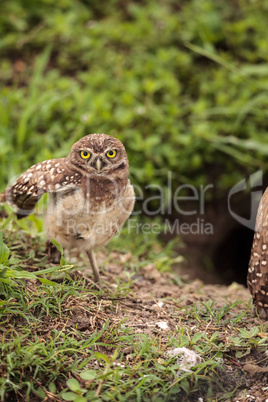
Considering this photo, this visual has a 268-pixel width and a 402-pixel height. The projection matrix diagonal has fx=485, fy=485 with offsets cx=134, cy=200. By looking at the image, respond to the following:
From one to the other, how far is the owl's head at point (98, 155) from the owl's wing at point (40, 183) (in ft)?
0.33

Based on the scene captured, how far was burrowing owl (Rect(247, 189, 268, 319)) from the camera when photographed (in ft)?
10.1

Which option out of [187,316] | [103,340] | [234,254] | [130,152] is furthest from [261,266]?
[234,254]

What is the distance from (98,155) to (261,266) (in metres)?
1.25

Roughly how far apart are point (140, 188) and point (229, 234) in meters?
1.42

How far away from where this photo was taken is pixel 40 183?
3.17 m

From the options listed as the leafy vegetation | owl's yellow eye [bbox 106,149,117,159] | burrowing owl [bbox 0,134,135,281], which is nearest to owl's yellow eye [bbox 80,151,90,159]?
burrowing owl [bbox 0,134,135,281]

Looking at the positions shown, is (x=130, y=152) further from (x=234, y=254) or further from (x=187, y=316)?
(x=187, y=316)

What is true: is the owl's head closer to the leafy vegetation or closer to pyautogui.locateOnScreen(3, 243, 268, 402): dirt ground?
the leafy vegetation

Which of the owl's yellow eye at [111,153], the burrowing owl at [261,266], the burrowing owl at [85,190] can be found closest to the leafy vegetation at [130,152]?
the burrowing owl at [261,266]

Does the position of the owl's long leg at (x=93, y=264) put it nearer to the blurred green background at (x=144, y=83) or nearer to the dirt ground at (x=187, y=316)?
the dirt ground at (x=187, y=316)

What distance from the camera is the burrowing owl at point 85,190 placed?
9.95 feet

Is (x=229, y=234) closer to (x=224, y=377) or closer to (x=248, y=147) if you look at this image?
(x=248, y=147)

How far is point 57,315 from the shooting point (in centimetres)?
295

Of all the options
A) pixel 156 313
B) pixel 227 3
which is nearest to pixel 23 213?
pixel 156 313
